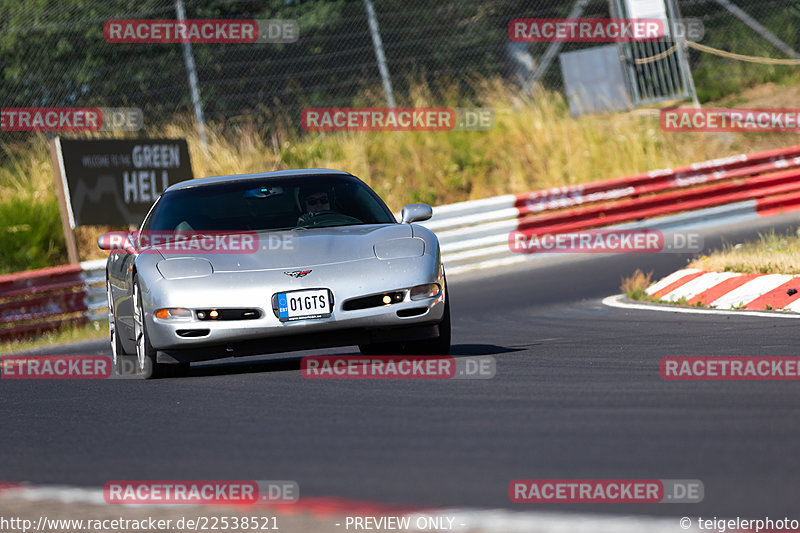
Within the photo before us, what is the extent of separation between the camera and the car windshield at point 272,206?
8828 millimetres

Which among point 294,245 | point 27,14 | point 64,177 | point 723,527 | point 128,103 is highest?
point 27,14

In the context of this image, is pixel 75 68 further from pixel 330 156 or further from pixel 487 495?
pixel 487 495

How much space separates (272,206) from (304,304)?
5.11 feet

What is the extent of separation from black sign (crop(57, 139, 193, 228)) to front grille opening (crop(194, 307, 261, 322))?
32.9ft

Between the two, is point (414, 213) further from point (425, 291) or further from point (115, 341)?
point (115, 341)

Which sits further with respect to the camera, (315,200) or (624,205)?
(624,205)

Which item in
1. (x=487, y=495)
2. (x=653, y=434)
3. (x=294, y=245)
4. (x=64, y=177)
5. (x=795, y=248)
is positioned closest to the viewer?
(x=487, y=495)

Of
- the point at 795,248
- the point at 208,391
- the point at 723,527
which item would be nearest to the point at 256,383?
the point at 208,391

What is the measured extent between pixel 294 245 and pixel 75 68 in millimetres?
13214

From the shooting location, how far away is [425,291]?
26.2 feet

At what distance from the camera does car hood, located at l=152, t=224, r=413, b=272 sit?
25.8 ft

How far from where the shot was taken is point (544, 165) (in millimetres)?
22859

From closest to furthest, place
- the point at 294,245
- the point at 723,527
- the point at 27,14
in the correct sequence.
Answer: the point at 723,527 → the point at 294,245 → the point at 27,14

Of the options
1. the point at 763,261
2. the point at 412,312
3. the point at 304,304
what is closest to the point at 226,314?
the point at 304,304
